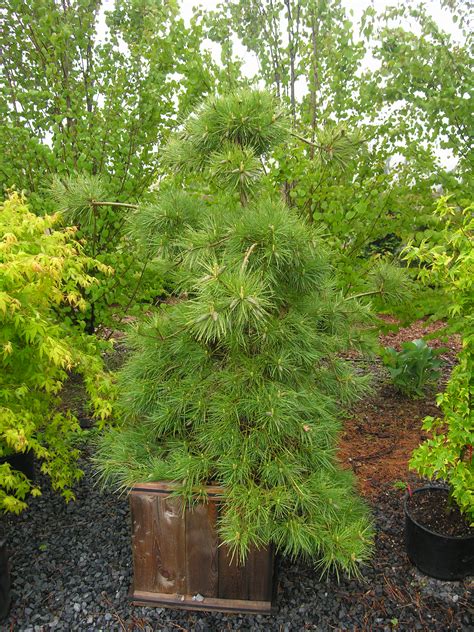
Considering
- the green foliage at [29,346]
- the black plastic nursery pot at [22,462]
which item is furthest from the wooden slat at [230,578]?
the black plastic nursery pot at [22,462]

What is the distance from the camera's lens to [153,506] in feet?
6.89

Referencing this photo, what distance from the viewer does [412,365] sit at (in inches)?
163

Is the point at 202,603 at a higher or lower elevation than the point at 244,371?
lower

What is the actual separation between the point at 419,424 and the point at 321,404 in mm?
2050

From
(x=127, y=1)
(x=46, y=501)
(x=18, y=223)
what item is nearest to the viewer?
(x=18, y=223)

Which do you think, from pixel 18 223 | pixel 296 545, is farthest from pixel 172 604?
pixel 18 223

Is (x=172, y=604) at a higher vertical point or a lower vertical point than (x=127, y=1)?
lower

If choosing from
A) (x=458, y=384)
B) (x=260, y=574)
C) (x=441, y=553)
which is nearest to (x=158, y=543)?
(x=260, y=574)

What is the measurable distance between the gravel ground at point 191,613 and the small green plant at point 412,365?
1635 millimetres

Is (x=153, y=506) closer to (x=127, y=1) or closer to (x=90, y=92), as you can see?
(x=90, y=92)

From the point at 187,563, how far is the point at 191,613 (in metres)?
0.24

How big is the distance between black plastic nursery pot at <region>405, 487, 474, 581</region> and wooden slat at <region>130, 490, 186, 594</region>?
1.09 metres

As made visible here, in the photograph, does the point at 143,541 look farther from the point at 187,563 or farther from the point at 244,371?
the point at 244,371

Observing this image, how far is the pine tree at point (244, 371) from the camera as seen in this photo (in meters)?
1.88
